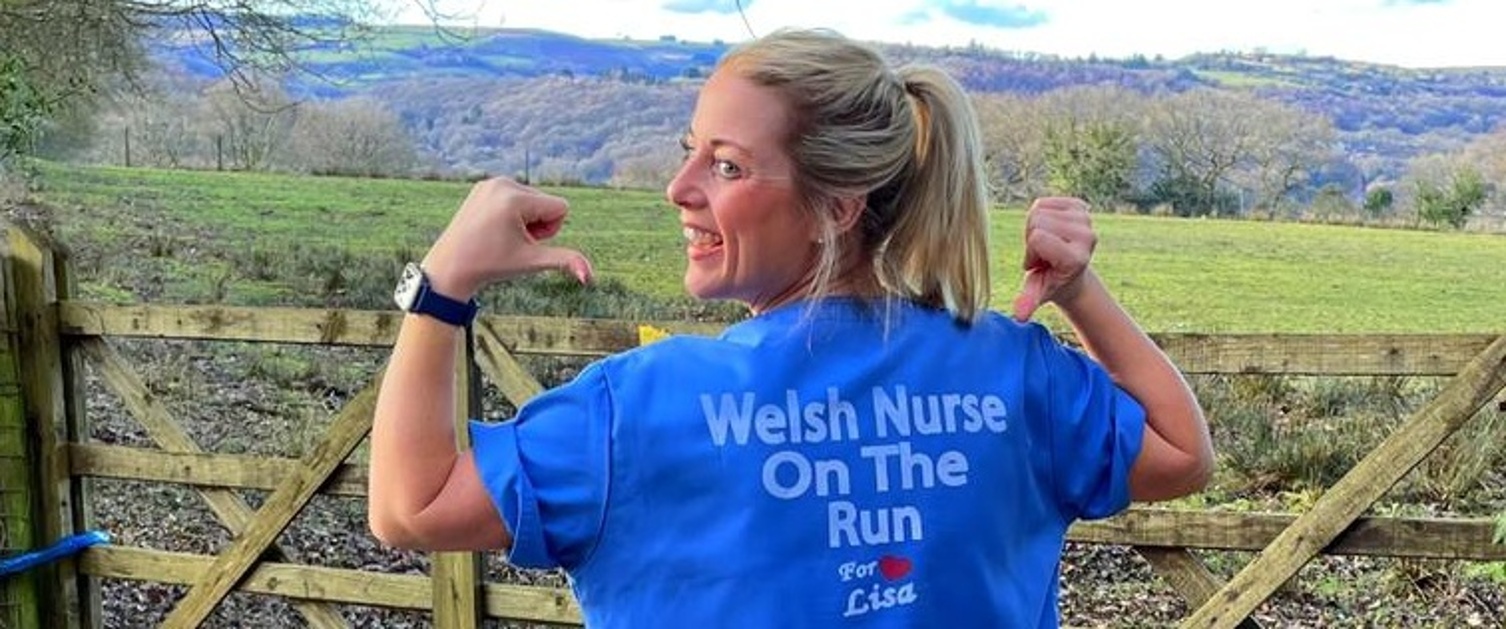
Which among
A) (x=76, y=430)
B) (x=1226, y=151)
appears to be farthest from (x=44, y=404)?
(x=1226, y=151)

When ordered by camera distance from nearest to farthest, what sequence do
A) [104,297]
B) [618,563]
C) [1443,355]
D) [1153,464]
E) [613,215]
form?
[618,563], [1153,464], [1443,355], [613,215], [104,297]

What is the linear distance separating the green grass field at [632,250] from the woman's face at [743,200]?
3923 millimetres

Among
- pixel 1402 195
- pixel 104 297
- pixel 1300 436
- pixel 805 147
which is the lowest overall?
pixel 1300 436

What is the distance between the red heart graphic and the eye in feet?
0.83

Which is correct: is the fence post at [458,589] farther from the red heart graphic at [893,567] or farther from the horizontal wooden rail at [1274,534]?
the red heart graphic at [893,567]

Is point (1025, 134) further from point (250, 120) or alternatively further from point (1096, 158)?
point (250, 120)

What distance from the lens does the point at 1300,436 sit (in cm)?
498

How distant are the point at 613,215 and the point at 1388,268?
3.23 m

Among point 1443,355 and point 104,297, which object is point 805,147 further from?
point 104,297

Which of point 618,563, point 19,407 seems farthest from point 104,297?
point 618,563

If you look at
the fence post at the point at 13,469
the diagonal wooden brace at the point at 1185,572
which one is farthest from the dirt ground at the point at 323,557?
the diagonal wooden brace at the point at 1185,572

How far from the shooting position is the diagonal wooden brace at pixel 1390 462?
2.80m

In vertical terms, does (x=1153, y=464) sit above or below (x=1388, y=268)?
above

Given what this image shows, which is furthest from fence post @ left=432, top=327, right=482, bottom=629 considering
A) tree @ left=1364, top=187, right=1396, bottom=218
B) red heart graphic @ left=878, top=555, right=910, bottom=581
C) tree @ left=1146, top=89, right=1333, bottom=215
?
tree @ left=1364, top=187, right=1396, bottom=218
